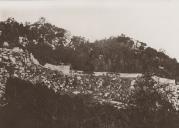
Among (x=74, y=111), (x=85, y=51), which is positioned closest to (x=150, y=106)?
(x=74, y=111)

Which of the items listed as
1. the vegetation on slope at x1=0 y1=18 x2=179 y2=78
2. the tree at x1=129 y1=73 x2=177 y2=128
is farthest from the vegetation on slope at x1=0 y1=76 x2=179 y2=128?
the vegetation on slope at x1=0 y1=18 x2=179 y2=78

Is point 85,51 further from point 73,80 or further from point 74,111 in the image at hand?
point 74,111

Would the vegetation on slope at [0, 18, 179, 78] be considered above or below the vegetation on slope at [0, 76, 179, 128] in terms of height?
above

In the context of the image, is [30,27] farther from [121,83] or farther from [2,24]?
[121,83]

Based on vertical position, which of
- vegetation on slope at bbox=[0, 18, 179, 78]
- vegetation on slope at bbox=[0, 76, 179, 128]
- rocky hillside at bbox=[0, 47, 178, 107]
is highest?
vegetation on slope at bbox=[0, 18, 179, 78]

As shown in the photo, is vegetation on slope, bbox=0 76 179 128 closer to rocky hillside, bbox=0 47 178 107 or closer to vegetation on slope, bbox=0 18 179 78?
rocky hillside, bbox=0 47 178 107

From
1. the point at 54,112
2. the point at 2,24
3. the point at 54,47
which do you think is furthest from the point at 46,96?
the point at 2,24

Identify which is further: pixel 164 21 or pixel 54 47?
pixel 54 47

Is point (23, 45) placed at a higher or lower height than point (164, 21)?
lower
